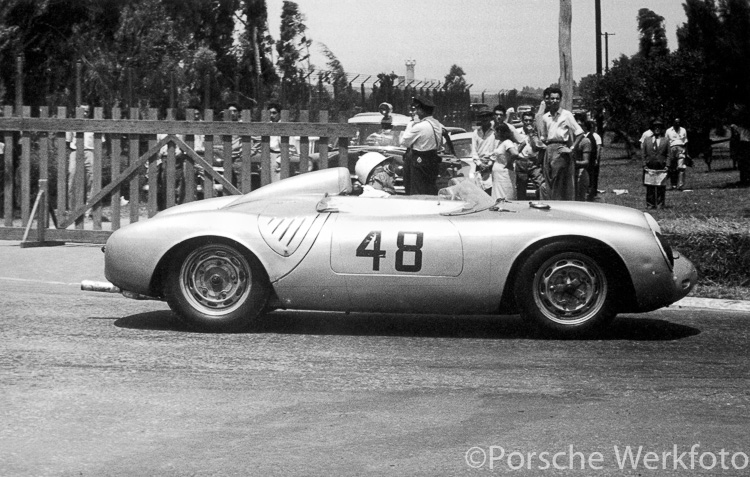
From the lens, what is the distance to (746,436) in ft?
17.5

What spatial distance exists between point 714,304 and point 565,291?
257 cm

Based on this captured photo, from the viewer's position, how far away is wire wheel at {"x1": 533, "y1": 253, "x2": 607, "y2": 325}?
777 centimetres

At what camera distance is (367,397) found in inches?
240

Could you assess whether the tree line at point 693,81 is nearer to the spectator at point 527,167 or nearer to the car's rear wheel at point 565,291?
the spectator at point 527,167

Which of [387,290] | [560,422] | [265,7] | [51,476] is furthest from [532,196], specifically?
[265,7]

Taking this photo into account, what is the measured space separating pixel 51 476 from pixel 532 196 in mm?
13274

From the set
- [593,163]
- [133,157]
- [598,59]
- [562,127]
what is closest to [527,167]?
[593,163]

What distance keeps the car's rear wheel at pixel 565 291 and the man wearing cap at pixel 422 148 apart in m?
5.02

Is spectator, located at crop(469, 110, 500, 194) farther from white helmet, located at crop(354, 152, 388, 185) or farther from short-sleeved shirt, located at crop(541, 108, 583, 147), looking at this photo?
white helmet, located at crop(354, 152, 388, 185)

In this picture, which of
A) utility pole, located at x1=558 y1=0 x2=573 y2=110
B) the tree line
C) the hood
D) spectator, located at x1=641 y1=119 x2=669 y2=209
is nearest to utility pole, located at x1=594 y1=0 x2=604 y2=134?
the tree line

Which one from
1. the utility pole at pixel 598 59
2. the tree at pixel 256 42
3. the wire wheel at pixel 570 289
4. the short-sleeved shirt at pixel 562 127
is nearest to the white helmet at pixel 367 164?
the short-sleeved shirt at pixel 562 127

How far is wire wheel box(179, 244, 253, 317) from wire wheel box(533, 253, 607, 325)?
198 cm

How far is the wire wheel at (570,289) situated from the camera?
25.5 ft

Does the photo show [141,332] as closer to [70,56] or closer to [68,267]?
[68,267]
